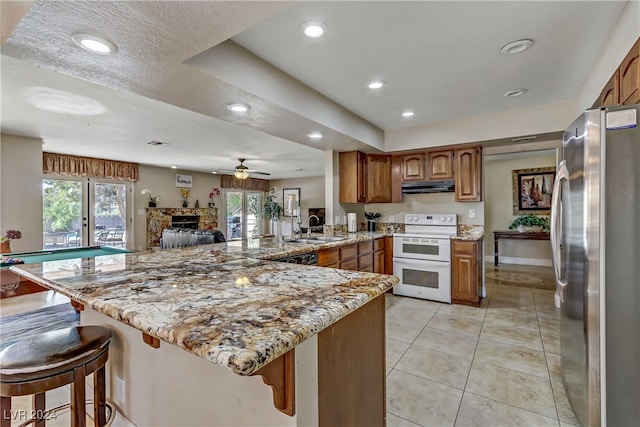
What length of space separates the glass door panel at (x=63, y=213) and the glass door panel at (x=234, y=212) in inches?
147

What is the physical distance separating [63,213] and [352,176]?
586 centimetres

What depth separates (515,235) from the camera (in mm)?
5852

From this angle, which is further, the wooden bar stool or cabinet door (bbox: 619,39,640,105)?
cabinet door (bbox: 619,39,640,105)

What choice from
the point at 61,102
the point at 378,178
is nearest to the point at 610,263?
the point at 378,178

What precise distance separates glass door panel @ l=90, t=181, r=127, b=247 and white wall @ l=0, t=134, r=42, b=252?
169 cm

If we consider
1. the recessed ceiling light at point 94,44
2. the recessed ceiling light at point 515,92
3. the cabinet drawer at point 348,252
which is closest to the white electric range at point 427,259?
the cabinet drawer at point 348,252

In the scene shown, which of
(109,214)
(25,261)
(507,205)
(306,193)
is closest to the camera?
(25,261)

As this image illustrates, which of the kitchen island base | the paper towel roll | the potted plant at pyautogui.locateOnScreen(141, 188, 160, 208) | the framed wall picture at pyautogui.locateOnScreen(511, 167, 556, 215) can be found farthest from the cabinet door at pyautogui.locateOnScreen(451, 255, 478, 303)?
the potted plant at pyautogui.locateOnScreen(141, 188, 160, 208)

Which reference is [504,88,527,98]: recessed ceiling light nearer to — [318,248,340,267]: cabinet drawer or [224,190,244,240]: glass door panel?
[318,248,340,267]: cabinet drawer

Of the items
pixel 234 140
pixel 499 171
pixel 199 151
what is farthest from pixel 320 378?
pixel 499 171

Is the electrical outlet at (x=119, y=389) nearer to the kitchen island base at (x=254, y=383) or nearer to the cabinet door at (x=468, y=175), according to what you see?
the kitchen island base at (x=254, y=383)

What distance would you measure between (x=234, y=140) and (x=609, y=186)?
450 cm

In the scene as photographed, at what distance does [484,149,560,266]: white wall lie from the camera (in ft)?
19.8

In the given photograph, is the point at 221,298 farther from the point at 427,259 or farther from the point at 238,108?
the point at 427,259
